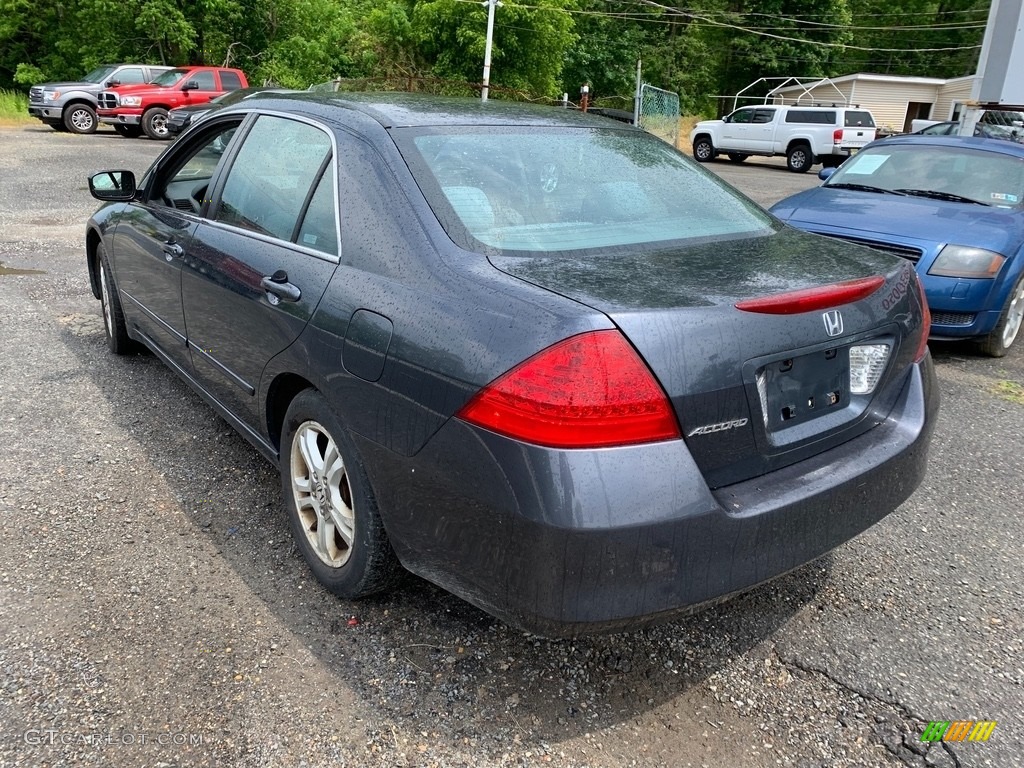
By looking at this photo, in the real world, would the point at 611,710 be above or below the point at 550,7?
below

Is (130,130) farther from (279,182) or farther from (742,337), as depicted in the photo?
(742,337)

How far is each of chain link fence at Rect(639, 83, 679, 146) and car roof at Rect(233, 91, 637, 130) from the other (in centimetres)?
1837

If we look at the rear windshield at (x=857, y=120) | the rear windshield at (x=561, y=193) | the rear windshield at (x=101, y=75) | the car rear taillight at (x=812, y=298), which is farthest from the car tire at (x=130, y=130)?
the car rear taillight at (x=812, y=298)

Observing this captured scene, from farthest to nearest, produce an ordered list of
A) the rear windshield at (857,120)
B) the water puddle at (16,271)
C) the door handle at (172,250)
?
the rear windshield at (857,120) < the water puddle at (16,271) < the door handle at (172,250)

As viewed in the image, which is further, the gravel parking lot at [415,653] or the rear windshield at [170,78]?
the rear windshield at [170,78]

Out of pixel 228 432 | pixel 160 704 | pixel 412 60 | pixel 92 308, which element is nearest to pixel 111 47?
pixel 412 60

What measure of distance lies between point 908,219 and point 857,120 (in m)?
21.7

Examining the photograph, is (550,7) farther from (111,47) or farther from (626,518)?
(626,518)

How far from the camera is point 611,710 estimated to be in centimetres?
232

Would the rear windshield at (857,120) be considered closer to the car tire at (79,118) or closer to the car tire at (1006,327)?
the car tire at (1006,327)

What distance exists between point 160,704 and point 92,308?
477 centimetres

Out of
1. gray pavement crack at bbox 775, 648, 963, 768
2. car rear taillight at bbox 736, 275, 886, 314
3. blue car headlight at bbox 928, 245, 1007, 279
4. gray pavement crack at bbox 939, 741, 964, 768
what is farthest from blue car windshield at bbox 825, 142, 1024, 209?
gray pavement crack at bbox 939, 741, 964, 768

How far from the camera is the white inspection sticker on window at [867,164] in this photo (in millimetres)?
6875

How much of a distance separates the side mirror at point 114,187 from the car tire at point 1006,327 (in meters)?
5.49
